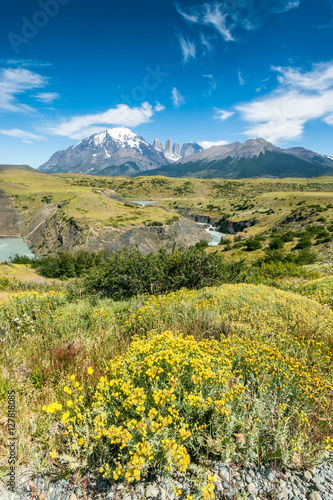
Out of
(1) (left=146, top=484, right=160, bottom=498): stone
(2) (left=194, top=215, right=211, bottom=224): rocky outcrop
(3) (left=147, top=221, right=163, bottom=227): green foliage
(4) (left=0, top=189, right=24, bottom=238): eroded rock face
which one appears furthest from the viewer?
(2) (left=194, top=215, right=211, bottom=224): rocky outcrop

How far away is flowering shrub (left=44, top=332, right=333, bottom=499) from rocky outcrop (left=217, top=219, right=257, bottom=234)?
6303 centimetres

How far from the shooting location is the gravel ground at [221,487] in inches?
84.0

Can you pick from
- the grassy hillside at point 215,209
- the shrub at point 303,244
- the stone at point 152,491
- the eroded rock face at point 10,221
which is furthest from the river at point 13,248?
the stone at point 152,491

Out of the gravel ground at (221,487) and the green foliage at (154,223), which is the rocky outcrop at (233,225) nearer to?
the green foliage at (154,223)

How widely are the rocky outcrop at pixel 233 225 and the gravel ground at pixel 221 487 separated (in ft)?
209

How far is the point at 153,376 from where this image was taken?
2.61 m

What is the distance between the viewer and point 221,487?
87.1 inches

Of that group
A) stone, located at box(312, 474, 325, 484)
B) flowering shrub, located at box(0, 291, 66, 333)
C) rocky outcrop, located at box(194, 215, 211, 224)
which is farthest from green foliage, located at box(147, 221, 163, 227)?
stone, located at box(312, 474, 325, 484)

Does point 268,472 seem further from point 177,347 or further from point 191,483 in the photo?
point 177,347

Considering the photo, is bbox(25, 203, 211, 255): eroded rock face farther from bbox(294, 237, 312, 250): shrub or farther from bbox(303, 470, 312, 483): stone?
bbox(303, 470, 312, 483): stone

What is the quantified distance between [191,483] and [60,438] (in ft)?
4.74

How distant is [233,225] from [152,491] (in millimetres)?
71055

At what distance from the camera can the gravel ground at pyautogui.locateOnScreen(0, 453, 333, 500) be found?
7.00ft

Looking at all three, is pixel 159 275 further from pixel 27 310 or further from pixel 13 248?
pixel 13 248
